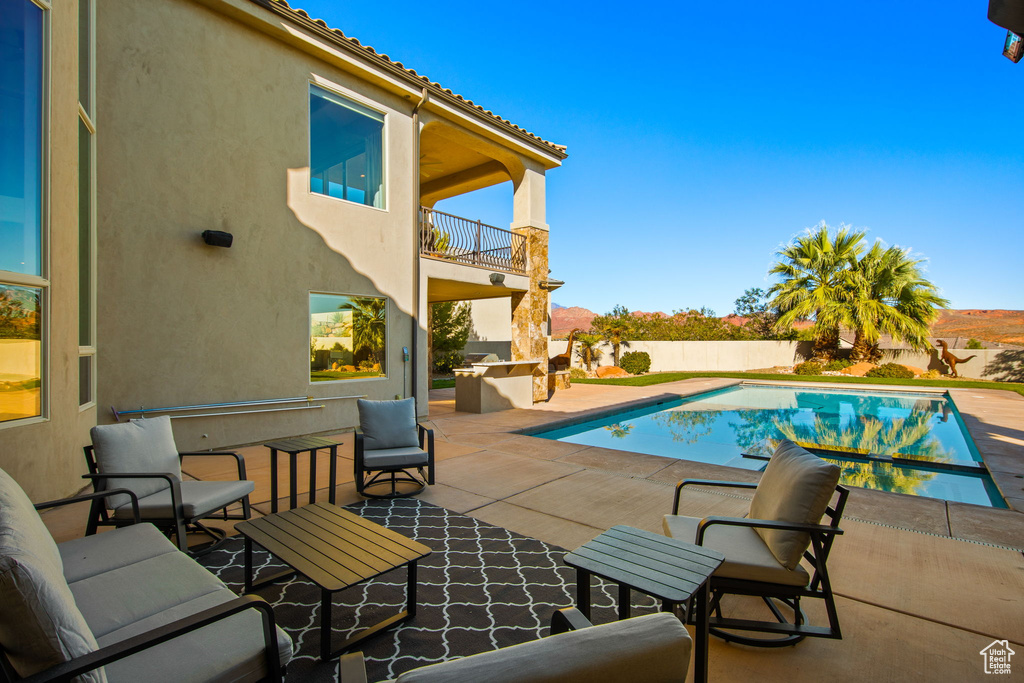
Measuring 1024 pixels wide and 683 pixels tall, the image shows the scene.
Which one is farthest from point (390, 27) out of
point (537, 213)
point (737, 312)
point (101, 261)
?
point (737, 312)

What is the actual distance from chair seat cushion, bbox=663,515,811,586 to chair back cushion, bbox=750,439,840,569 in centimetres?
5

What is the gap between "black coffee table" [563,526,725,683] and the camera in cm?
192

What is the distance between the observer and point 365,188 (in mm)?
8656

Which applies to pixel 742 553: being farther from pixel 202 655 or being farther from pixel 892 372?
pixel 892 372

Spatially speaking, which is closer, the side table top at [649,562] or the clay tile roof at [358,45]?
the side table top at [649,562]

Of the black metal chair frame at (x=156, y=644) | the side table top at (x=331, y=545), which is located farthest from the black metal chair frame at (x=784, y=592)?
the black metal chair frame at (x=156, y=644)

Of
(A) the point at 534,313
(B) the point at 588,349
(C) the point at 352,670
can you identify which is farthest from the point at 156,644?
(B) the point at 588,349

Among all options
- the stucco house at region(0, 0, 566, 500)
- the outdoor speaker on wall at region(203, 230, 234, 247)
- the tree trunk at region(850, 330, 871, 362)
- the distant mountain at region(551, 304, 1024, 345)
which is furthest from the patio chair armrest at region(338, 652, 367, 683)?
the distant mountain at region(551, 304, 1024, 345)

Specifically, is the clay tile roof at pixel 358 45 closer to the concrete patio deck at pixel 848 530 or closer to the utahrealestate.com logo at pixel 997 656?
the concrete patio deck at pixel 848 530

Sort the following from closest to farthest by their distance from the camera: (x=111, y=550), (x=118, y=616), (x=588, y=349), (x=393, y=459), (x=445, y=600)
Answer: (x=118, y=616) < (x=111, y=550) < (x=445, y=600) < (x=393, y=459) < (x=588, y=349)

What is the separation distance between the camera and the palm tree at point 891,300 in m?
18.1

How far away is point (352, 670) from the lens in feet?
4.70

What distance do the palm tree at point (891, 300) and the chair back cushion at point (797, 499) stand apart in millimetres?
19480

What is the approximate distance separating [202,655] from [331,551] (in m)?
0.88
